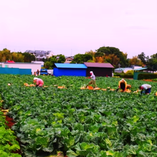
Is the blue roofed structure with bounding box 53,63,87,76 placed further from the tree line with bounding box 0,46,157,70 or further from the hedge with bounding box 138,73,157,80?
the tree line with bounding box 0,46,157,70

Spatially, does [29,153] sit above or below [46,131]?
below

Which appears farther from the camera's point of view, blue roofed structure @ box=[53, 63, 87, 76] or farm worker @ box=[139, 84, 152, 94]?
blue roofed structure @ box=[53, 63, 87, 76]

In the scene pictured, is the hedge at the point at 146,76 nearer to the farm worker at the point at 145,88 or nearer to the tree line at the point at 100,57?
the farm worker at the point at 145,88

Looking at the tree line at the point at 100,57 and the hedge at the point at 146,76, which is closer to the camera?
the hedge at the point at 146,76

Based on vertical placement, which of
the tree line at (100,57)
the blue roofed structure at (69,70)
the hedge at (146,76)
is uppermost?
the tree line at (100,57)

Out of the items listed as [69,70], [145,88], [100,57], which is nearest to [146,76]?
[69,70]

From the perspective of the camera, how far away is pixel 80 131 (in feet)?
15.9

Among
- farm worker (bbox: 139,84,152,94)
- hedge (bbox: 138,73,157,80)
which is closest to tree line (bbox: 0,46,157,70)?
hedge (bbox: 138,73,157,80)

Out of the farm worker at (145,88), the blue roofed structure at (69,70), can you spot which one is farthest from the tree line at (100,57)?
the farm worker at (145,88)

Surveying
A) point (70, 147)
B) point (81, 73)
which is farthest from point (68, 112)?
point (81, 73)

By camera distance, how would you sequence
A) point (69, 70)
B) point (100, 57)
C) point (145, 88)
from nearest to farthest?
1. point (145, 88)
2. point (69, 70)
3. point (100, 57)

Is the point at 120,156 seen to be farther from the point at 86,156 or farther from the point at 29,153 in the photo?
the point at 29,153

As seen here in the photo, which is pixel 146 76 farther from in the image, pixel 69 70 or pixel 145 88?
pixel 145 88

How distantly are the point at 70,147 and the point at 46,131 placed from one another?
0.63 meters
